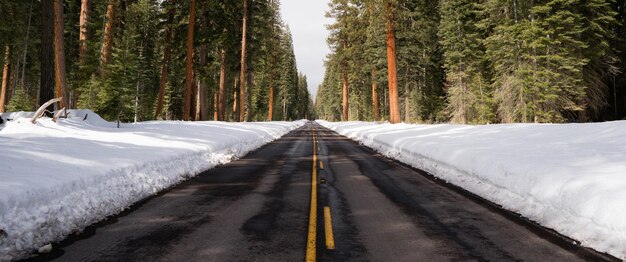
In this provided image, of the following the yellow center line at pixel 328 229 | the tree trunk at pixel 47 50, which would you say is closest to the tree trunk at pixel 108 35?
the tree trunk at pixel 47 50

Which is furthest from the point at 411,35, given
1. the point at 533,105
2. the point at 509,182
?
the point at 509,182

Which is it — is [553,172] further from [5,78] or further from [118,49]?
[5,78]

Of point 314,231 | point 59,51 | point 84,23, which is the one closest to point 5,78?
point 84,23

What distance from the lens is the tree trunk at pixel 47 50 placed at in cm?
1383

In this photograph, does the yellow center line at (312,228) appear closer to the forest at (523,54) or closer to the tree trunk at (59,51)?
the tree trunk at (59,51)

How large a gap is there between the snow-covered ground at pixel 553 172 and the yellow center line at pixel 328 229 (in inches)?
136

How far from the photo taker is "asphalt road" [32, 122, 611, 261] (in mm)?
4625

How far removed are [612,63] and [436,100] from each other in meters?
18.5

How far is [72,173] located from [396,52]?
29064 millimetres

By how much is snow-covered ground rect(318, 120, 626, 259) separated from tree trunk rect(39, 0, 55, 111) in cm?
1366

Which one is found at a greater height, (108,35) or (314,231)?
(108,35)

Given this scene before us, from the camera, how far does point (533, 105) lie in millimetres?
22031

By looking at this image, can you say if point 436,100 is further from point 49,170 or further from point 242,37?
point 49,170

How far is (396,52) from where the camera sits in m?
32.5
